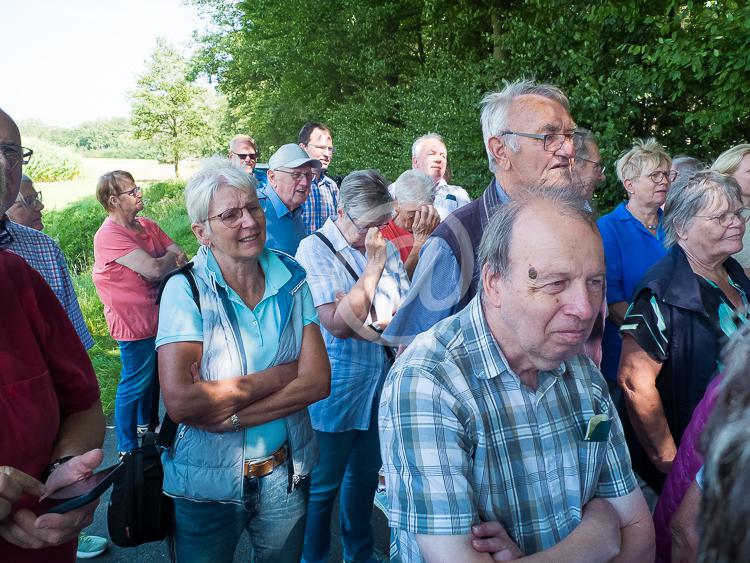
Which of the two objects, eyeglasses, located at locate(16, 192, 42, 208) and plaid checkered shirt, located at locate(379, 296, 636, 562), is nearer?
plaid checkered shirt, located at locate(379, 296, 636, 562)

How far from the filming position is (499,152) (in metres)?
2.68

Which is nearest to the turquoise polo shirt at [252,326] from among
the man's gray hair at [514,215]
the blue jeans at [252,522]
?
the blue jeans at [252,522]

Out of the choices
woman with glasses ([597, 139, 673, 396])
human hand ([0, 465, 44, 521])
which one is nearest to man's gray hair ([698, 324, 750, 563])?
human hand ([0, 465, 44, 521])

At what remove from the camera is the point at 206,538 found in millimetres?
2211

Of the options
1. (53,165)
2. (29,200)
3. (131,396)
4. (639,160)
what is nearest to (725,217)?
(639,160)

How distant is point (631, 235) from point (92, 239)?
59.4 ft

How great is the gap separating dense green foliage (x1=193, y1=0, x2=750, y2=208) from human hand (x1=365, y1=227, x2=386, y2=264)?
4.58m

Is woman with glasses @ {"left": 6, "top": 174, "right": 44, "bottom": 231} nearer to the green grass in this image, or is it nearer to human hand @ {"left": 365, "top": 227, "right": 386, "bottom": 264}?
the green grass

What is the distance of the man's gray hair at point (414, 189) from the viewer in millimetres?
3723

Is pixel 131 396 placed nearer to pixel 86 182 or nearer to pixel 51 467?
pixel 51 467

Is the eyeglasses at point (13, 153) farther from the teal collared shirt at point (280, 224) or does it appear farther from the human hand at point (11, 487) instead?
the teal collared shirt at point (280, 224)

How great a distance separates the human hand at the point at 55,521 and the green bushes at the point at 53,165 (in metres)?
30.7

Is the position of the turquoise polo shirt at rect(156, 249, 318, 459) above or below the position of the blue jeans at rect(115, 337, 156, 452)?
above

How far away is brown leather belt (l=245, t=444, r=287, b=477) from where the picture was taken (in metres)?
2.21
